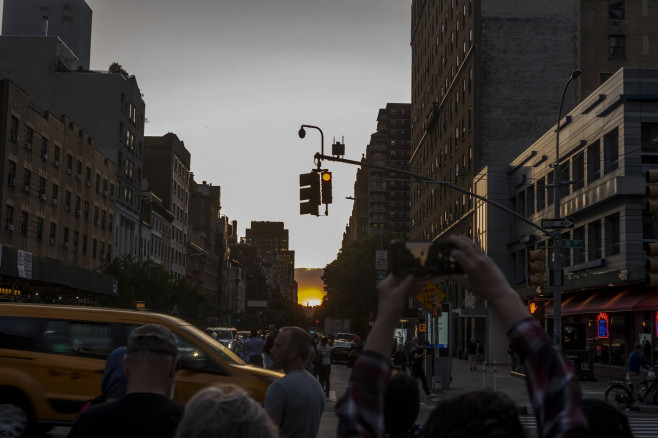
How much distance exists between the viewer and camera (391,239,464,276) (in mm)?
2549

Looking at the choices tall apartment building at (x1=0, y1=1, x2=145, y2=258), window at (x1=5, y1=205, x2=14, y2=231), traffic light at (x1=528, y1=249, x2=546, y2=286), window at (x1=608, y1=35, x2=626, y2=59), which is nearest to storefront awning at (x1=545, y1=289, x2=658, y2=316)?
traffic light at (x1=528, y1=249, x2=546, y2=286)

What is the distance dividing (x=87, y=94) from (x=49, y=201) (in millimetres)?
19712

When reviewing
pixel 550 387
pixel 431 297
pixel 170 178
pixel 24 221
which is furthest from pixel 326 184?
pixel 170 178

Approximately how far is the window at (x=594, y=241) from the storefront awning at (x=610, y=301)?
5.92 feet

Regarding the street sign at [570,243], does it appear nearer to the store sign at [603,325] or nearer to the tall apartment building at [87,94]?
the store sign at [603,325]

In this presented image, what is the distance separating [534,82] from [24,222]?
36.5 m

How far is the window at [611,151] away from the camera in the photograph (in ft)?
127

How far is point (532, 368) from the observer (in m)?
2.39

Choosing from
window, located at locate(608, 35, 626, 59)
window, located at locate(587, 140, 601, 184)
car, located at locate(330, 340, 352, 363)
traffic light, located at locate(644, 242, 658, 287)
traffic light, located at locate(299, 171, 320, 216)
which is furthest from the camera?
window, located at locate(608, 35, 626, 59)

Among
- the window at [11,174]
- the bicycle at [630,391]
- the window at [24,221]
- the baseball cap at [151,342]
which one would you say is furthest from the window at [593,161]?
the baseball cap at [151,342]

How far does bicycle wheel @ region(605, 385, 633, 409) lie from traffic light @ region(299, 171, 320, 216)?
9035 mm

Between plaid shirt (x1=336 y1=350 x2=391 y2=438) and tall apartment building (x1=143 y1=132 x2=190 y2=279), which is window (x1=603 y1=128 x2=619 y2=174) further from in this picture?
tall apartment building (x1=143 y1=132 x2=190 y2=279)

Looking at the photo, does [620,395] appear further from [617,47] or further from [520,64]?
[520,64]

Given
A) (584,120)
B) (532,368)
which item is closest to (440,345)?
(584,120)
